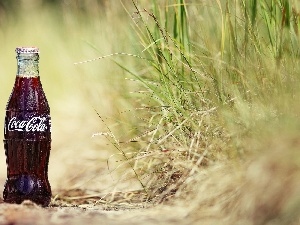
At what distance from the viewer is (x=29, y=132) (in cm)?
404

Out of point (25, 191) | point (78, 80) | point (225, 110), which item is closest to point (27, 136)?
point (25, 191)

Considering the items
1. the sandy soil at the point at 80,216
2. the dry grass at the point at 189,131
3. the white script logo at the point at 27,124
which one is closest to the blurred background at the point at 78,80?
the dry grass at the point at 189,131

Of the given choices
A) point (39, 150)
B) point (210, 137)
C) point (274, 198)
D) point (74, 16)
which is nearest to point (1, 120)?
point (74, 16)

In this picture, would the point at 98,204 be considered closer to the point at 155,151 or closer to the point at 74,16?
the point at 155,151

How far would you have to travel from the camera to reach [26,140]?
405 centimetres

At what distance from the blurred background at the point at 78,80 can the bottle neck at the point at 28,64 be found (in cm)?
41

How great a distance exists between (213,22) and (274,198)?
144cm

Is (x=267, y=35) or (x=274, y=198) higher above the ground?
(x=267, y=35)

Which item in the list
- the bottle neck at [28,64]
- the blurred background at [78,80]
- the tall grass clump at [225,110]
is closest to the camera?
the tall grass clump at [225,110]

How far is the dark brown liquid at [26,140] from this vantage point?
13.2ft

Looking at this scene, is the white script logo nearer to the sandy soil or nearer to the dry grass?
the dry grass

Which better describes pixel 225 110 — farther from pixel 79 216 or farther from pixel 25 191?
pixel 25 191

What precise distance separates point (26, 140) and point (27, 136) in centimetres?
2

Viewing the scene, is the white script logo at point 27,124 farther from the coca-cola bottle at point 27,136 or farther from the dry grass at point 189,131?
the dry grass at point 189,131
